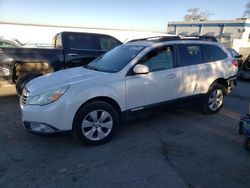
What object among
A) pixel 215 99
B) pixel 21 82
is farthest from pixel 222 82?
pixel 21 82

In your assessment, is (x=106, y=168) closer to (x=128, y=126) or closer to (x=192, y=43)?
(x=128, y=126)

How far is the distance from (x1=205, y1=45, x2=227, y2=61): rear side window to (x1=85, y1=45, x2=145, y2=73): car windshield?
6.06ft

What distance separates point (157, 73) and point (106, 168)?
6.69 ft

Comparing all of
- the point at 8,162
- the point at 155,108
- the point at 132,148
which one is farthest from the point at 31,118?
the point at 155,108

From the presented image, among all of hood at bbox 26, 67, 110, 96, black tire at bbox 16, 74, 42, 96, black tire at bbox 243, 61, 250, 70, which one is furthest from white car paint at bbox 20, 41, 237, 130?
black tire at bbox 243, 61, 250, 70

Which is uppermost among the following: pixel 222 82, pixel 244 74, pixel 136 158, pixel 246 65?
pixel 222 82

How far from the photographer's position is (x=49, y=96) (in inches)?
146

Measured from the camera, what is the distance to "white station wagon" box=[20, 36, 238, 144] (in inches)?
147

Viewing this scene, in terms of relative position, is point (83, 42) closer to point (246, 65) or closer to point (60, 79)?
point (60, 79)

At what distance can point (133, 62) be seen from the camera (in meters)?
4.34

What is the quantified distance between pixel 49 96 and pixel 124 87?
124 centimetres

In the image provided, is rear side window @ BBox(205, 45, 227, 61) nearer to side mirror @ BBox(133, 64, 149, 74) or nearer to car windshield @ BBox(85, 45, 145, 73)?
car windshield @ BBox(85, 45, 145, 73)

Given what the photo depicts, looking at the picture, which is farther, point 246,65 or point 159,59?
point 246,65

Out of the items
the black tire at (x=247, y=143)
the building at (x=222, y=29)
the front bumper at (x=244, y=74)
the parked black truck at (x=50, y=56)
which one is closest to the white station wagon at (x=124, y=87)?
the black tire at (x=247, y=143)
